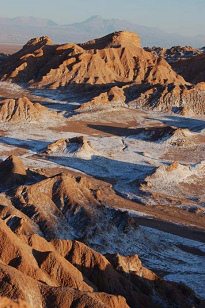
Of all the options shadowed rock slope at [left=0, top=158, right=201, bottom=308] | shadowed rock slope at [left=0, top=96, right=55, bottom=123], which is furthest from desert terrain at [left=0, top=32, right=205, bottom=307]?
shadowed rock slope at [left=0, top=96, right=55, bottom=123]

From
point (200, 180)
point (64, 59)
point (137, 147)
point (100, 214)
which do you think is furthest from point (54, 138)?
point (64, 59)

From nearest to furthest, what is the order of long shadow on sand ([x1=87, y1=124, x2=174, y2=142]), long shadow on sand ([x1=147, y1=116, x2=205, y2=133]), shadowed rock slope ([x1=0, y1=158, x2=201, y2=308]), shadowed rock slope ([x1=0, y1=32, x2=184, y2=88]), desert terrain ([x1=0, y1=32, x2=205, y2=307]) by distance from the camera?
1. shadowed rock slope ([x1=0, y1=158, x2=201, y2=308])
2. desert terrain ([x1=0, y1=32, x2=205, y2=307])
3. long shadow on sand ([x1=87, y1=124, x2=174, y2=142])
4. long shadow on sand ([x1=147, y1=116, x2=205, y2=133])
5. shadowed rock slope ([x1=0, y1=32, x2=184, y2=88])

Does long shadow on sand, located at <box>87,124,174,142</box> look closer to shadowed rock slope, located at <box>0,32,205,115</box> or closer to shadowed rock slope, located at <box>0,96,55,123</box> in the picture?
shadowed rock slope, located at <box>0,96,55,123</box>

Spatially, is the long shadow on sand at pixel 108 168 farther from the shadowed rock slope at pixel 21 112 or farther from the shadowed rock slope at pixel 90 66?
the shadowed rock slope at pixel 90 66

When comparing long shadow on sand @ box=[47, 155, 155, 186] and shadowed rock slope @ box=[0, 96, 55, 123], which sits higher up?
long shadow on sand @ box=[47, 155, 155, 186]

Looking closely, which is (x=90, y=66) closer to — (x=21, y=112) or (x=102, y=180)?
(x=21, y=112)

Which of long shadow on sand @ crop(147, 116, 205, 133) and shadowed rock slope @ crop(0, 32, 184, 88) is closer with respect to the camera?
long shadow on sand @ crop(147, 116, 205, 133)

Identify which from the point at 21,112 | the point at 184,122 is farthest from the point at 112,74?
the point at 21,112

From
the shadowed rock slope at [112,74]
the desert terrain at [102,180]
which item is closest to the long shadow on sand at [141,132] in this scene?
the desert terrain at [102,180]
